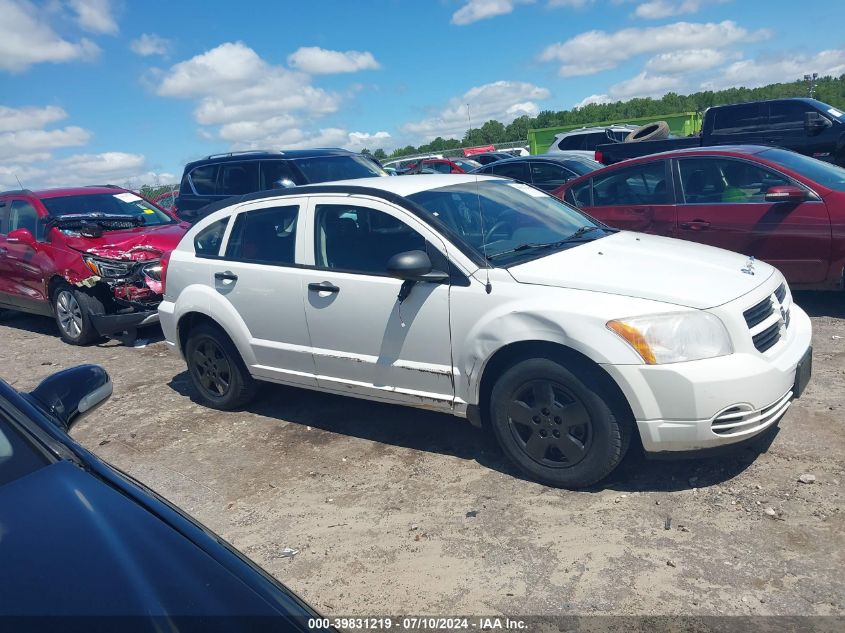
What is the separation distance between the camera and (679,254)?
170 inches

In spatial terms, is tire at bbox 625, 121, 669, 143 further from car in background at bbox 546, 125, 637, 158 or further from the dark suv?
the dark suv

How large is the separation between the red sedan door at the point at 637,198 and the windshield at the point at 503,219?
2171 millimetres

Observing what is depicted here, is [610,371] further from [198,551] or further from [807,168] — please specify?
[807,168]

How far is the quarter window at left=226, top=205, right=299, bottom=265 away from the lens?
195 inches

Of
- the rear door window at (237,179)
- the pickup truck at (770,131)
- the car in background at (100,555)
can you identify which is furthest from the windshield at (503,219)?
the pickup truck at (770,131)

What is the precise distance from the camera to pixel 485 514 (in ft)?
12.0

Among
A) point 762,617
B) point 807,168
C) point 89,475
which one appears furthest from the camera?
point 807,168

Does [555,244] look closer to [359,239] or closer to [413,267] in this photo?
[413,267]

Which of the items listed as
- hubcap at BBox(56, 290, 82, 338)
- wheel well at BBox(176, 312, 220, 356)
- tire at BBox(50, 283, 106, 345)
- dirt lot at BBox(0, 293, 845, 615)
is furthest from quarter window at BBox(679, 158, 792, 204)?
hubcap at BBox(56, 290, 82, 338)

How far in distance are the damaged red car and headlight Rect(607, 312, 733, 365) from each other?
5632 millimetres

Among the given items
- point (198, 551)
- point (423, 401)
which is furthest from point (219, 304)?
point (198, 551)

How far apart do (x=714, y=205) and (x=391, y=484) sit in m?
4.44

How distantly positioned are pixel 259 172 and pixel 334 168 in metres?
1.05

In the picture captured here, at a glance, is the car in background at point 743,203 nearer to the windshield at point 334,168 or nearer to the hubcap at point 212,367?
the windshield at point 334,168
